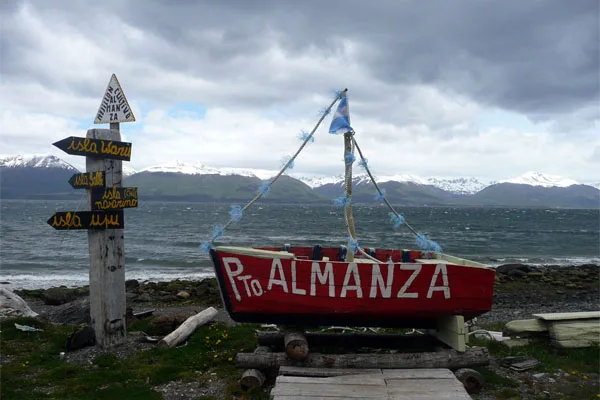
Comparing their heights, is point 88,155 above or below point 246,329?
above

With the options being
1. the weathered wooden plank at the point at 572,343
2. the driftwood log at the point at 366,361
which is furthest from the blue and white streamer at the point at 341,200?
the weathered wooden plank at the point at 572,343

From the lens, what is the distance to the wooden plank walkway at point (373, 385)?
7141mm

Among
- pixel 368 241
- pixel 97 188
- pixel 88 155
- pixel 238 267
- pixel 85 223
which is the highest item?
pixel 88 155

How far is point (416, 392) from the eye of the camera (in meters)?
7.35

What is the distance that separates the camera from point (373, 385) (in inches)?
297

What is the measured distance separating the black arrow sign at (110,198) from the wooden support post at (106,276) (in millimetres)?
200

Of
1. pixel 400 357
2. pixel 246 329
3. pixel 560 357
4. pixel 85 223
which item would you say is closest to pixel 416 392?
pixel 400 357

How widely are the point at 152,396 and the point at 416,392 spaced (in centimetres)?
408

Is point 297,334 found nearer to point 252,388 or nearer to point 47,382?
point 252,388

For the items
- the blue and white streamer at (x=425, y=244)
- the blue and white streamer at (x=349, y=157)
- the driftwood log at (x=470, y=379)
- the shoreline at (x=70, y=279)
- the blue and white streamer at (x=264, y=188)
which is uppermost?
the blue and white streamer at (x=349, y=157)

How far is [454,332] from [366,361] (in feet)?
5.93

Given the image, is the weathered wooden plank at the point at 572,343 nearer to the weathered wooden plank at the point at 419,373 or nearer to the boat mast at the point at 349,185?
the weathered wooden plank at the point at 419,373

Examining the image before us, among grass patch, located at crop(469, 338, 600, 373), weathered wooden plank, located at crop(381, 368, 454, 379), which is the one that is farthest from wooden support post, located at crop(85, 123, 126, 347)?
grass patch, located at crop(469, 338, 600, 373)

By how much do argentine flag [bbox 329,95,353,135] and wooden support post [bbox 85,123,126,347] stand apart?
4.72 meters
